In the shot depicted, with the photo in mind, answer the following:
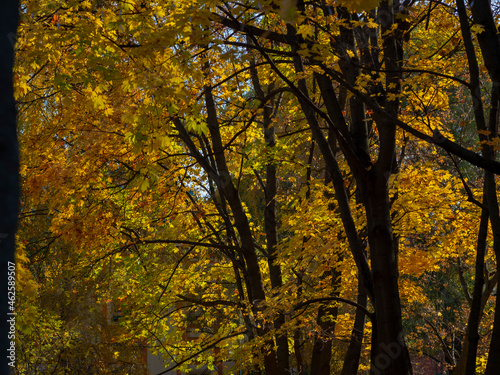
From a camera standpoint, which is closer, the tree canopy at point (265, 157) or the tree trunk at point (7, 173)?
the tree trunk at point (7, 173)

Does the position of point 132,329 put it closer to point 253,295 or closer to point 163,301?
point 163,301

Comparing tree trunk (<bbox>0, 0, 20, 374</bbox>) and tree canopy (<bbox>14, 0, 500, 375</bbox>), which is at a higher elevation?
tree canopy (<bbox>14, 0, 500, 375</bbox>)

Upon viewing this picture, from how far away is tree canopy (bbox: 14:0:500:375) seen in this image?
4.91 metres

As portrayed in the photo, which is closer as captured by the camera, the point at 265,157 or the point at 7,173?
the point at 7,173

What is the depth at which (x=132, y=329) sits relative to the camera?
11.2 m

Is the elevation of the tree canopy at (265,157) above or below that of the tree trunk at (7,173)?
above

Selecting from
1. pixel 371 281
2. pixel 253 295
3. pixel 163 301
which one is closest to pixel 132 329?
pixel 163 301

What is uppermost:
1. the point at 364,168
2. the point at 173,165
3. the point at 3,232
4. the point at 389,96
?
the point at 173,165

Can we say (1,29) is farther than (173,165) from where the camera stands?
No

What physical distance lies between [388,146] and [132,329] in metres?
7.90

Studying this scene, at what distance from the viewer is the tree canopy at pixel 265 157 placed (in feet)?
16.1

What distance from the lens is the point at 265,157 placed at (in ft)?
30.4

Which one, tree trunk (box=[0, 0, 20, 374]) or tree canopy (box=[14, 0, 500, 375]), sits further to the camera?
tree canopy (box=[14, 0, 500, 375])

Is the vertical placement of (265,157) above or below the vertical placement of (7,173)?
above
